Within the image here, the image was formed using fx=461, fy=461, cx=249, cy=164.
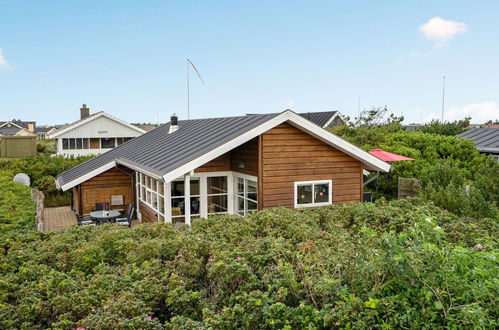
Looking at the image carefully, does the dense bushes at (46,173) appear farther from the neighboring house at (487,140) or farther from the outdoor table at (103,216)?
the neighboring house at (487,140)

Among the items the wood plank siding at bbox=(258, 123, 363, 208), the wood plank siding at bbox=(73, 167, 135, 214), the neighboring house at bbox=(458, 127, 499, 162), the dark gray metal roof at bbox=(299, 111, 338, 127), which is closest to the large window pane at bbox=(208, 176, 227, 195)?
the wood plank siding at bbox=(258, 123, 363, 208)

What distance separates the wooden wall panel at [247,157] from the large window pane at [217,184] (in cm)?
52

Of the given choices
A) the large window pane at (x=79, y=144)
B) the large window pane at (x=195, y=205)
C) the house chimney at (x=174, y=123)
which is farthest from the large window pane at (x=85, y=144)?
the large window pane at (x=195, y=205)

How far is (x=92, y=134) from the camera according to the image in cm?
4006

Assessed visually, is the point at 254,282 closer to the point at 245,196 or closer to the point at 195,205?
the point at 245,196

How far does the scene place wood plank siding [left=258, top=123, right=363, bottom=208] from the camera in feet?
42.4

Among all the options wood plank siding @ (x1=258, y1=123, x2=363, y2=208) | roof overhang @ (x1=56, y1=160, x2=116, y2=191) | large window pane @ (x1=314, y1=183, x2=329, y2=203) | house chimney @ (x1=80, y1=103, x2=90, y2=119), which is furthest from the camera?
house chimney @ (x1=80, y1=103, x2=90, y2=119)

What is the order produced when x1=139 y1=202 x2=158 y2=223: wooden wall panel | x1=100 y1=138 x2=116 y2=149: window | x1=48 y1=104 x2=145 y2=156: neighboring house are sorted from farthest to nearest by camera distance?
1. x1=100 y1=138 x2=116 y2=149: window
2. x1=48 y1=104 x2=145 y2=156: neighboring house
3. x1=139 y1=202 x2=158 y2=223: wooden wall panel

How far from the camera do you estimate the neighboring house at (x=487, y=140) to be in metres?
25.5

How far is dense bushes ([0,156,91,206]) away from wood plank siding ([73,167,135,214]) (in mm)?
5838

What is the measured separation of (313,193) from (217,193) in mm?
3123

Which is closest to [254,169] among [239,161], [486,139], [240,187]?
[239,161]

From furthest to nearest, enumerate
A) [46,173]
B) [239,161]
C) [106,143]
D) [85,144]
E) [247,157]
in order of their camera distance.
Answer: [106,143] < [85,144] < [46,173] < [239,161] < [247,157]

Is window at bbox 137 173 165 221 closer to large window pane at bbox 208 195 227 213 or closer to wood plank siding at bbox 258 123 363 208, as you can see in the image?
large window pane at bbox 208 195 227 213
